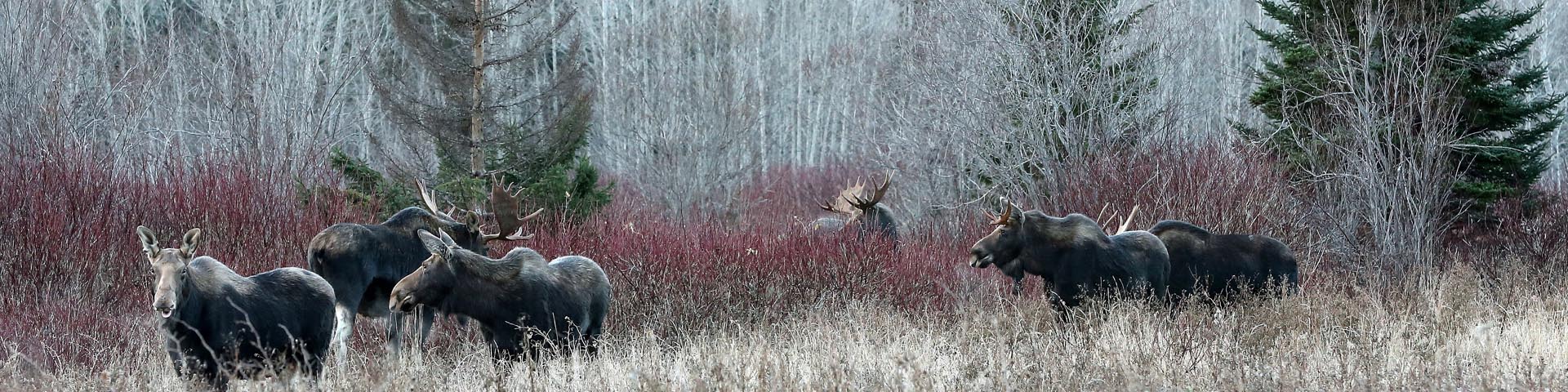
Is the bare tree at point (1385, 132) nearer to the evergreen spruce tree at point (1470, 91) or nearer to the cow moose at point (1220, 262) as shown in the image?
the evergreen spruce tree at point (1470, 91)

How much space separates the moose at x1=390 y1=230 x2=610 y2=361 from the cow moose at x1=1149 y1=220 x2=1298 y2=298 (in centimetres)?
376

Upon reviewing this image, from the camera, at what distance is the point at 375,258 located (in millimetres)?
7742

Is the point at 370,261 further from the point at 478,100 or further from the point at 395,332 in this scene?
the point at 478,100

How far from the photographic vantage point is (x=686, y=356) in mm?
7488

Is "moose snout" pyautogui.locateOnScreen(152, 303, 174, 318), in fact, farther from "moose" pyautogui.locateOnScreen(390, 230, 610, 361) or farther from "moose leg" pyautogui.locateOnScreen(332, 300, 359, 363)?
"moose leg" pyautogui.locateOnScreen(332, 300, 359, 363)

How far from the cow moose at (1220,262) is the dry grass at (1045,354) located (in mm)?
160

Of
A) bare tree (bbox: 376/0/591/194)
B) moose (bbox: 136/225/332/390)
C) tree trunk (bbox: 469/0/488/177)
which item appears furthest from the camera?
bare tree (bbox: 376/0/591/194)

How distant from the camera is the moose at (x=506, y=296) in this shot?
6355 mm

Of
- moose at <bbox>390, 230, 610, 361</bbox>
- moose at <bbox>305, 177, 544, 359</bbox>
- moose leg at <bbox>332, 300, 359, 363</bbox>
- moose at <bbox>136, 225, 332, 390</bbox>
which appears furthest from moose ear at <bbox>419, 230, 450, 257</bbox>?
Result: moose leg at <bbox>332, 300, 359, 363</bbox>

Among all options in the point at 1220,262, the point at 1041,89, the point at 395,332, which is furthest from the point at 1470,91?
the point at 395,332

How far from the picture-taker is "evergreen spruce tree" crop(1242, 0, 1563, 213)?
1161 cm

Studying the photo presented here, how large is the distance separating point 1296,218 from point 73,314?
30.3 feet

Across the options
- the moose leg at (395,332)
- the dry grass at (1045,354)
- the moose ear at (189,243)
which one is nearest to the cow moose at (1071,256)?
the dry grass at (1045,354)

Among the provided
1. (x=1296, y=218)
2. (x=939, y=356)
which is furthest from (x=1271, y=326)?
(x=1296, y=218)
